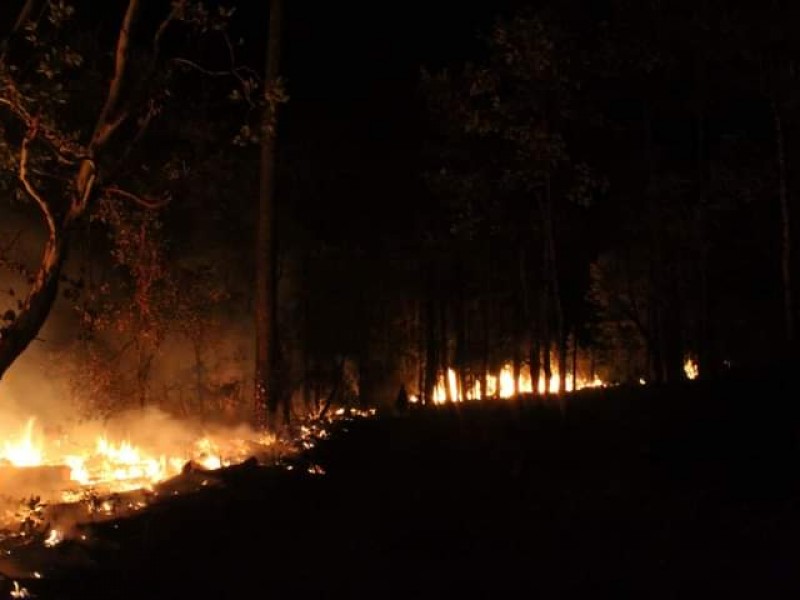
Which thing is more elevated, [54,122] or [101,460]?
[54,122]

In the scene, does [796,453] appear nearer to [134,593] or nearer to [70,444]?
[134,593]

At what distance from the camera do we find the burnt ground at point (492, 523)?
770 centimetres

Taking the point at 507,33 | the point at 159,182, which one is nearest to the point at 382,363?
the point at 159,182

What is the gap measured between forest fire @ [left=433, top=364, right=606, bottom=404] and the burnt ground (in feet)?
37.4

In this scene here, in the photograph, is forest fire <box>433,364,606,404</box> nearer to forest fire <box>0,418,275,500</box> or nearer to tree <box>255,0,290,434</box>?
tree <box>255,0,290,434</box>

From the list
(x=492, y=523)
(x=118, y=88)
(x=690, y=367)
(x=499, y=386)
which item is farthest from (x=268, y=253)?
(x=690, y=367)

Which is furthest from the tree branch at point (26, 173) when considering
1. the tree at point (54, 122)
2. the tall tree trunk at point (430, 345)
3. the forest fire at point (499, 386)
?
the forest fire at point (499, 386)

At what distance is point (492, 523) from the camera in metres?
9.53

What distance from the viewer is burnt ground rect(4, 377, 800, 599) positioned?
7695mm

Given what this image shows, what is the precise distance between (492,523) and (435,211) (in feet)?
52.0

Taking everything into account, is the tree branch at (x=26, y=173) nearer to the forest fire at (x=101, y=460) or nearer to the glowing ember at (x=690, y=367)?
the forest fire at (x=101, y=460)

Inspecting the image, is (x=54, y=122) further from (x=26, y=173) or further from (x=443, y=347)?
(x=443, y=347)

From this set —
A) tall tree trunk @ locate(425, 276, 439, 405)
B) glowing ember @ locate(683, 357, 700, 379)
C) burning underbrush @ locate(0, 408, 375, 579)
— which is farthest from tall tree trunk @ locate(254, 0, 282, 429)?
glowing ember @ locate(683, 357, 700, 379)

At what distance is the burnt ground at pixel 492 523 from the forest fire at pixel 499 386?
11407mm
